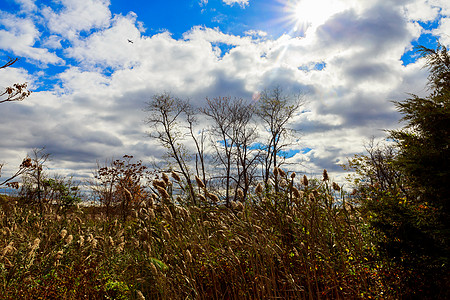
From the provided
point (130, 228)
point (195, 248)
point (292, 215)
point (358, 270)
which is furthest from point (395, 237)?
point (130, 228)

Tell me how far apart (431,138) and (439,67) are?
3.99 metres

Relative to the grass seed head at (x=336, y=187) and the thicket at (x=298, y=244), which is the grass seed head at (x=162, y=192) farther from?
the grass seed head at (x=336, y=187)

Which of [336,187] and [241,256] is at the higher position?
[336,187]

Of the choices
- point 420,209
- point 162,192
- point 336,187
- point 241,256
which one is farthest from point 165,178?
point 420,209

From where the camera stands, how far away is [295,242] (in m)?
3.05

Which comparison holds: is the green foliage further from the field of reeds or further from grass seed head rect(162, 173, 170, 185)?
grass seed head rect(162, 173, 170, 185)

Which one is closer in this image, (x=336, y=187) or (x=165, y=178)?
(x=165, y=178)

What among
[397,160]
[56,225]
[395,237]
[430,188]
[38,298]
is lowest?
[38,298]

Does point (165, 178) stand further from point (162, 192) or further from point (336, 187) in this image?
point (336, 187)

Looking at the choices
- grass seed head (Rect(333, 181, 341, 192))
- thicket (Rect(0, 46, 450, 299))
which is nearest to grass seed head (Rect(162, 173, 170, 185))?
thicket (Rect(0, 46, 450, 299))

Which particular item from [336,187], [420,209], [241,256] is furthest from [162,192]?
[420,209]

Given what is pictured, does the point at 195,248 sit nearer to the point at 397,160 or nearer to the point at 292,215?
the point at 292,215

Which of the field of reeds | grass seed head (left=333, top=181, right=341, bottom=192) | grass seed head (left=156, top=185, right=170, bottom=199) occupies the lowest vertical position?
the field of reeds

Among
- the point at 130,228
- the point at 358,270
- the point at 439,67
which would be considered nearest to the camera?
the point at 358,270
